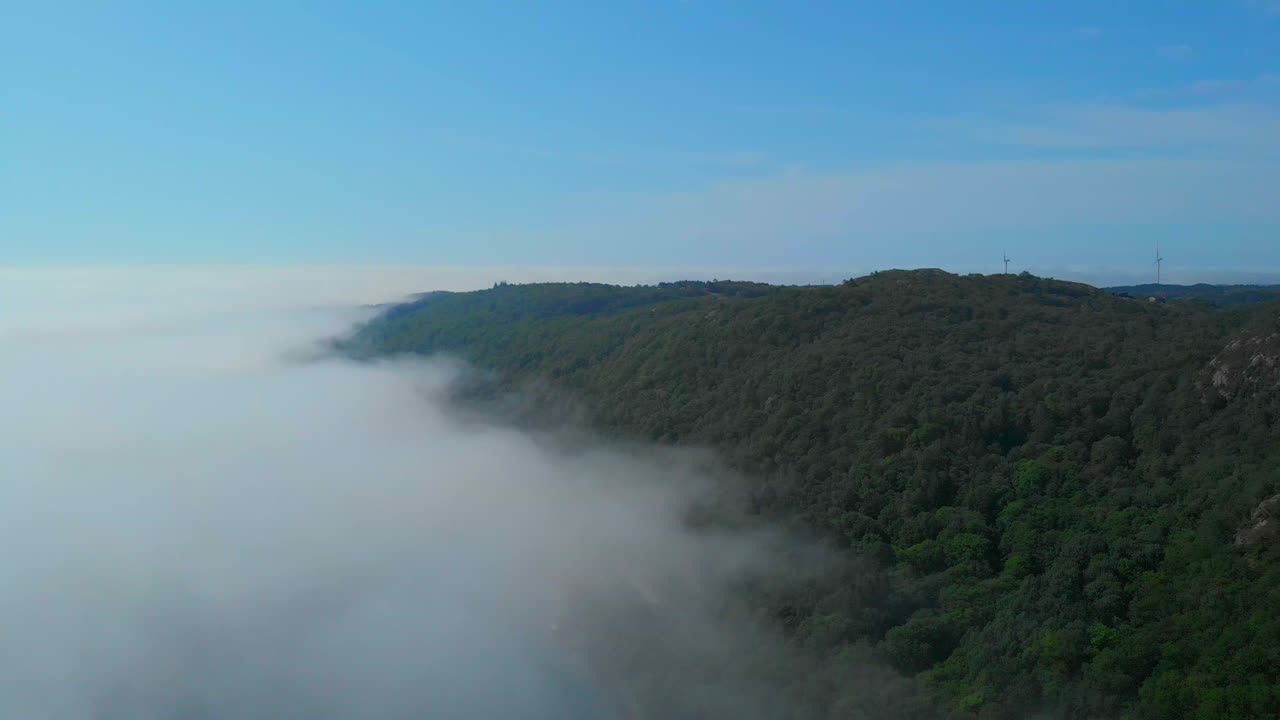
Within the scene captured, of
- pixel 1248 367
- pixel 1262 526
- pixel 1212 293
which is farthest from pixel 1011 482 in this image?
pixel 1212 293

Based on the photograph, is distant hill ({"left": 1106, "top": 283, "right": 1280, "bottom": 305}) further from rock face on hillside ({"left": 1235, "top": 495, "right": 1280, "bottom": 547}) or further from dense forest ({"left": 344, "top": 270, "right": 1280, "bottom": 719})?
rock face on hillside ({"left": 1235, "top": 495, "right": 1280, "bottom": 547})

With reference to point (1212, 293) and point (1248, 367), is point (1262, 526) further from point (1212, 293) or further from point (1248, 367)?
point (1212, 293)

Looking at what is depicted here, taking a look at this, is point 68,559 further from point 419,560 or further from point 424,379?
point 424,379

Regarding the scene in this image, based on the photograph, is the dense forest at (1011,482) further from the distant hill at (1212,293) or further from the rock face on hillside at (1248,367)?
the distant hill at (1212,293)

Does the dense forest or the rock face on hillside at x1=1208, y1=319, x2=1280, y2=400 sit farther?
the rock face on hillside at x1=1208, y1=319, x2=1280, y2=400

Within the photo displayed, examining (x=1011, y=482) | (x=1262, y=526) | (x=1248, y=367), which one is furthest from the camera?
(x=1011, y=482)

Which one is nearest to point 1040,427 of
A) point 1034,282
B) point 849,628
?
point 849,628

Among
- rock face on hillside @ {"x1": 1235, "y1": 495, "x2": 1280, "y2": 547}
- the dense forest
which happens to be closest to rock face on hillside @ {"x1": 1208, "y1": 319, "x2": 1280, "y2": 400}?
the dense forest
